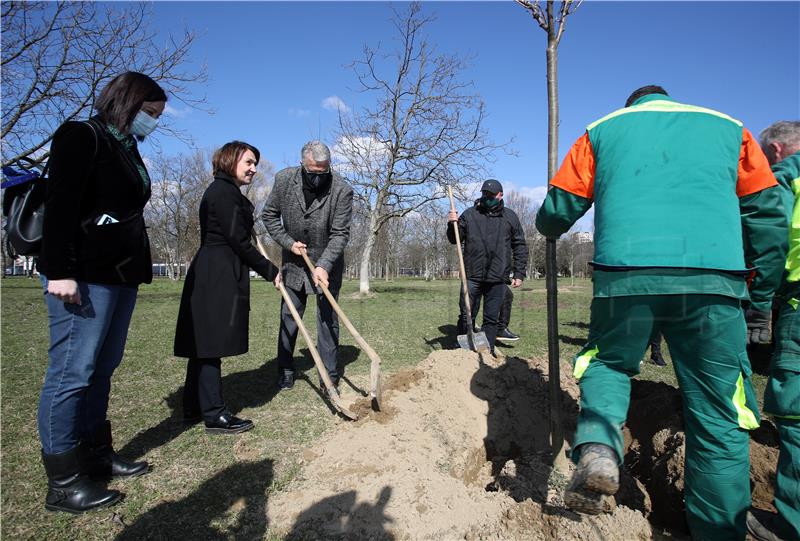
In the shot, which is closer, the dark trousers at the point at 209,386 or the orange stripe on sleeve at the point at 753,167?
the orange stripe on sleeve at the point at 753,167

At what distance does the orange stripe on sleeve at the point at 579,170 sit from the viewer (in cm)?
214

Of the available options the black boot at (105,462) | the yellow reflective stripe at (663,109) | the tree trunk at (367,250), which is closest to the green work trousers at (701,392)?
the yellow reflective stripe at (663,109)

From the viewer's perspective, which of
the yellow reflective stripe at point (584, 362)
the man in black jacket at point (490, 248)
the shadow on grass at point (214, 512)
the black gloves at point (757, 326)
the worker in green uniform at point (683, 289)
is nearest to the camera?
the worker in green uniform at point (683, 289)

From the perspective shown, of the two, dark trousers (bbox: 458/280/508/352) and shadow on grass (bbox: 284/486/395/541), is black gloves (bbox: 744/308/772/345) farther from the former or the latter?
shadow on grass (bbox: 284/486/395/541)

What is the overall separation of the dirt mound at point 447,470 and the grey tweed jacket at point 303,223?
1305 mm

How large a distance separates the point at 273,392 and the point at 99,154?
270 cm

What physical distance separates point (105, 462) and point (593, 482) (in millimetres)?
2726

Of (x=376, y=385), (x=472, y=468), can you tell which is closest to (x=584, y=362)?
(x=472, y=468)

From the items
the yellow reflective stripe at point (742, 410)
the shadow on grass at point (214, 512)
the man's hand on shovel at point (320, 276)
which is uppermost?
the man's hand on shovel at point (320, 276)

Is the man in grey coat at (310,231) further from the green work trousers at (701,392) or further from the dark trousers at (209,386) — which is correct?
the green work trousers at (701,392)

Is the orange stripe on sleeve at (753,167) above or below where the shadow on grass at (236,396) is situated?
above

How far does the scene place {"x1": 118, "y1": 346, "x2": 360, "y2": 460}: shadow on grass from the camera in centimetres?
318

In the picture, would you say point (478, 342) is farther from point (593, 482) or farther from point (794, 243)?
point (593, 482)

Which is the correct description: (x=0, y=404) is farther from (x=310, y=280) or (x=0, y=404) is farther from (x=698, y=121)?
(x=698, y=121)
